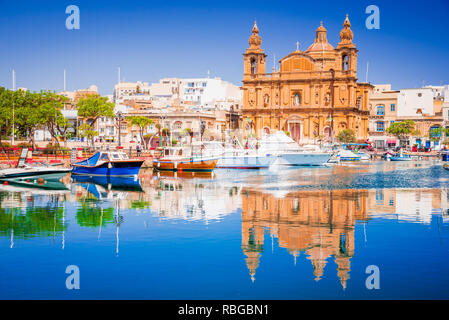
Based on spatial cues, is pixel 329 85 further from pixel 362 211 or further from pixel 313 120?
pixel 362 211

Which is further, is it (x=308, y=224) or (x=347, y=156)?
(x=347, y=156)

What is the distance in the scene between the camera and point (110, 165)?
3875cm

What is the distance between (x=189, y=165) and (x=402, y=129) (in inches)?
2107

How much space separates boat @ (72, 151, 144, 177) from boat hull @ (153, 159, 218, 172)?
735 centimetres

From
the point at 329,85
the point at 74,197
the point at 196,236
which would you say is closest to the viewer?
the point at 196,236

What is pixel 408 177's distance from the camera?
41031 mm

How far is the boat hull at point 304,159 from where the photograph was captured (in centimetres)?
5647

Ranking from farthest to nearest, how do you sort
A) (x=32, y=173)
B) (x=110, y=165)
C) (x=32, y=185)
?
(x=110, y=165) → (x=32, y=173) → (x=32, y=185)

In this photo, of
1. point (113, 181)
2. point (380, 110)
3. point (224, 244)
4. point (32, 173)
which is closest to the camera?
point (224, 244)

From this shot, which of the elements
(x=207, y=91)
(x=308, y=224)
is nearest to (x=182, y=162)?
(x=308, y=224)

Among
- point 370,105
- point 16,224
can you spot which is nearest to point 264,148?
point 16,224

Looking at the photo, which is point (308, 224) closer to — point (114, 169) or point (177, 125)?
point (114, 169)

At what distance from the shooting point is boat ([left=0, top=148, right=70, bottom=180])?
1414 inches
